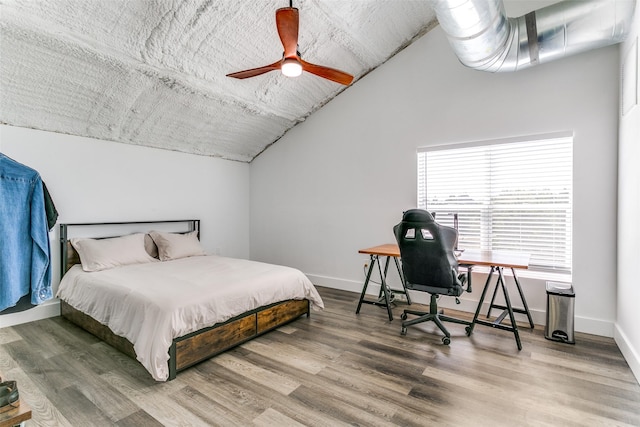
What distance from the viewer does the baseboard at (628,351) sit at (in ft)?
7.31

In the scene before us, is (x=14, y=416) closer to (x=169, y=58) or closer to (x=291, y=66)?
(x=291, y=66)

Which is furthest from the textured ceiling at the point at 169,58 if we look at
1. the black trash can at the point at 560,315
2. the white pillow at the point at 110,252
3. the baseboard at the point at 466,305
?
the black trash can at the point at 560,315

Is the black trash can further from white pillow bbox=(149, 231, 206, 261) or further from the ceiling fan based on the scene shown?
white pillow bbox=(149, 231, 206, 261)

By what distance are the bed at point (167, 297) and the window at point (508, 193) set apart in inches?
78.3

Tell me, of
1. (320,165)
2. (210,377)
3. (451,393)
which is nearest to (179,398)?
(210,377)

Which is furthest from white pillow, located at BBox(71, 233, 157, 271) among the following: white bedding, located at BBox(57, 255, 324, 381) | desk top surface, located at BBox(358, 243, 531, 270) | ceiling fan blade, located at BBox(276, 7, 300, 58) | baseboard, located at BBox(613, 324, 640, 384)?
baseboard, located at BBox(613, 324, 640, 384)

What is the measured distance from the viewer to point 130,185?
4.21 meters

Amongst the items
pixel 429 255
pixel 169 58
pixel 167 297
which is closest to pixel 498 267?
pixel 429 255

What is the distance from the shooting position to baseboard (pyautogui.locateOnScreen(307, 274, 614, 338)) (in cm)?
297

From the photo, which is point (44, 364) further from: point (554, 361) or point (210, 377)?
point (554, 361)

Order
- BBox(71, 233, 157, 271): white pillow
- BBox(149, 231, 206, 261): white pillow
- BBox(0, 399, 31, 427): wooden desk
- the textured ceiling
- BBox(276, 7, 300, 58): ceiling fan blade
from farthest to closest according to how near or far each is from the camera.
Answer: BBox(149, 231, 206, 261): white pillow, BBox(71, 233, 157, 271): white pillow, the textured ceiling, BBox(276, 7, 300, 58): ceiling fan blade, BBox(0, 399, 31, 427): wooden desk

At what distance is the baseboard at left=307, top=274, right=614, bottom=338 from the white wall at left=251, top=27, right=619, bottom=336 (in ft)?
0.04

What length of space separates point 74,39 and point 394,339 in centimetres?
381

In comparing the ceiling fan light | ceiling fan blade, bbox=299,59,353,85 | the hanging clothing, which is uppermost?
ceiling fan blade, bbox=299,59,353,85
